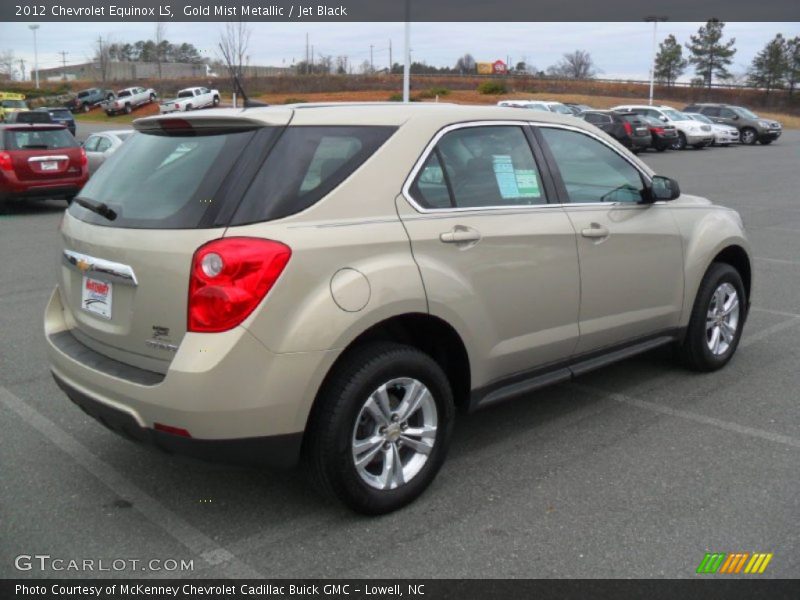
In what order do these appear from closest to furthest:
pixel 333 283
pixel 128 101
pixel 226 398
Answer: pixel 226 398 → pixel 333 283 → pixel 128 101

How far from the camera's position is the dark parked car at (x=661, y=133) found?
3130 centimetres

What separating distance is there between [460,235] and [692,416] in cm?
199

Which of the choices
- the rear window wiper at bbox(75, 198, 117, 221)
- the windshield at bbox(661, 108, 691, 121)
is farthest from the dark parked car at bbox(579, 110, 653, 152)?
the rear window wiper at bbox(75, 198, 117, 221)

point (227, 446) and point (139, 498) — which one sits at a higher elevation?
point (227, 446)

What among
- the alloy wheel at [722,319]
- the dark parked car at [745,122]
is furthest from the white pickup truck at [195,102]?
the alloy wheel at [722,319]

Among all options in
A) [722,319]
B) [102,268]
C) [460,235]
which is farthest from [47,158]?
[460,235]

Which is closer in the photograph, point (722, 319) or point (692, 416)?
point (692, 416)

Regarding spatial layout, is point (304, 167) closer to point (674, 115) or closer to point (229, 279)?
point (229, 279)

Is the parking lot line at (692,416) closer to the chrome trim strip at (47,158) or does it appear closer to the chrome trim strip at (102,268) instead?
the chrome trim strip at (102,268)

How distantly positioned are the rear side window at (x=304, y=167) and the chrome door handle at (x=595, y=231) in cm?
131

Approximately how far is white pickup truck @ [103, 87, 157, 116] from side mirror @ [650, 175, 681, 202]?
5458cm

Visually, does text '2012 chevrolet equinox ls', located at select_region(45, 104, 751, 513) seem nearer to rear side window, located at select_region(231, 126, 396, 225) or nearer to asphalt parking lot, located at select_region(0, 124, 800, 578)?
rear side window, located at select_region(231, 126, 396, 225)

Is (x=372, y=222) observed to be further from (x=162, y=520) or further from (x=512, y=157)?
(x=162, y=520)

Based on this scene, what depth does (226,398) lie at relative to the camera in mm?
3092
